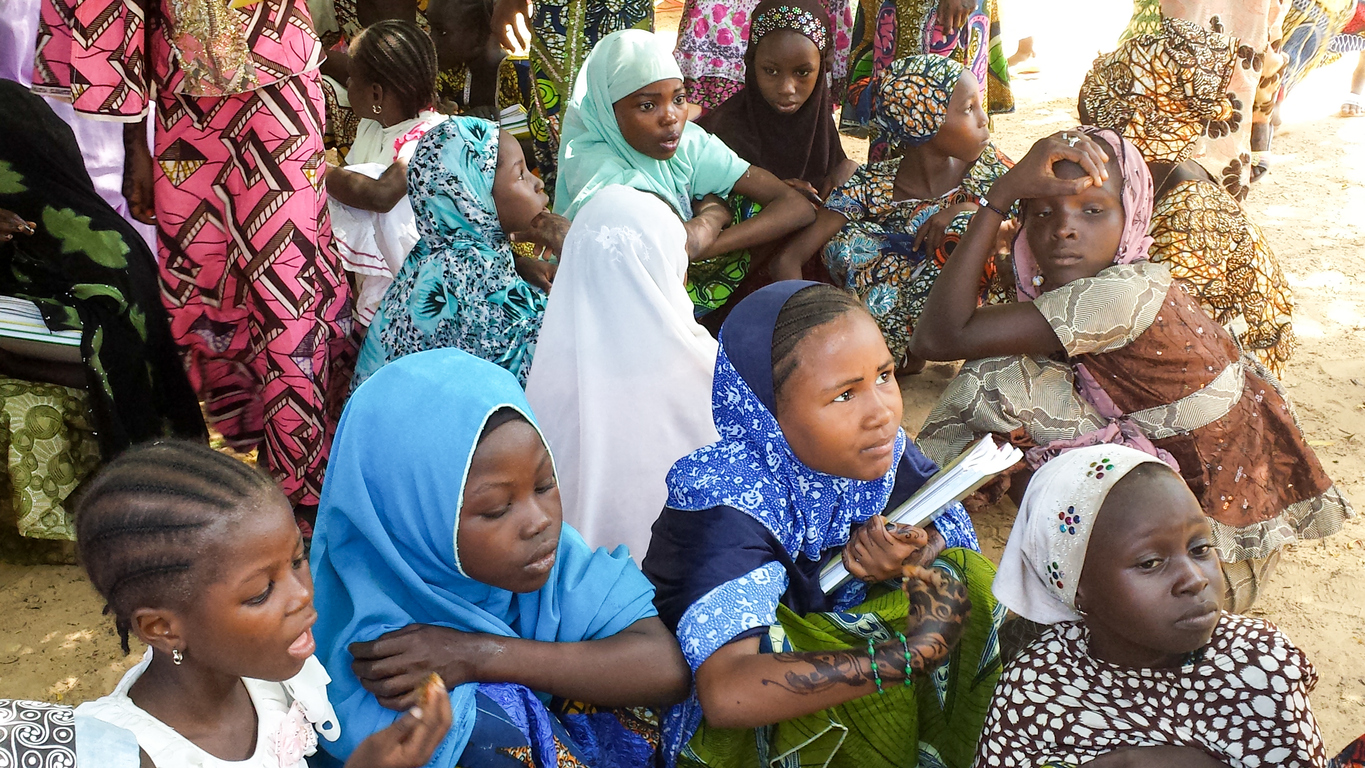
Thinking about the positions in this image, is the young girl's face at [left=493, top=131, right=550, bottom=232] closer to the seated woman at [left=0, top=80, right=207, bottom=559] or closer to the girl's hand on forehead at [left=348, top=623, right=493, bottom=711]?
the seated woman at [left=0, top=80, right=207, bottom=559]

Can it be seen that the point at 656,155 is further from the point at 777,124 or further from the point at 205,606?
the point at 205,606

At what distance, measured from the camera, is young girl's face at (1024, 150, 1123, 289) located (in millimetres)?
3004

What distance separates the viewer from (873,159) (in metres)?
5.13

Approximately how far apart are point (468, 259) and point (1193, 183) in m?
2.29

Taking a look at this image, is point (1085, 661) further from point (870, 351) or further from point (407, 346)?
point (407, 346)

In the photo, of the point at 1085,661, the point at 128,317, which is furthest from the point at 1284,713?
the point at 128,317

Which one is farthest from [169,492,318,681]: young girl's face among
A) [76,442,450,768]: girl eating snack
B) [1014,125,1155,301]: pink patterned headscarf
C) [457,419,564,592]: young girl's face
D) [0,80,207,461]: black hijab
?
[1014,125,1155,301]: pink patterned headscarf

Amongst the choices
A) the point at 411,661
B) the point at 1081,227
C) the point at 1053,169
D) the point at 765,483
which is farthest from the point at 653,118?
the point at 411,661

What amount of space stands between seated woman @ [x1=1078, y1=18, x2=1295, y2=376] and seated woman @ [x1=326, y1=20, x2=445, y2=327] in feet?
8.27

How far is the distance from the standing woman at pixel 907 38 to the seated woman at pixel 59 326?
10.3 ft

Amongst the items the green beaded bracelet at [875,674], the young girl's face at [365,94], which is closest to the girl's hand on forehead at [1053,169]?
the green beaded bracelet at [875,674]

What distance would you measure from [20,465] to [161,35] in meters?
1.36

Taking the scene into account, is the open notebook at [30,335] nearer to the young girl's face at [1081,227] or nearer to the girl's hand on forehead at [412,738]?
the girl's hand on forehead at [412,738]

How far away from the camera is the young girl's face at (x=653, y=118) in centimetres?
416
